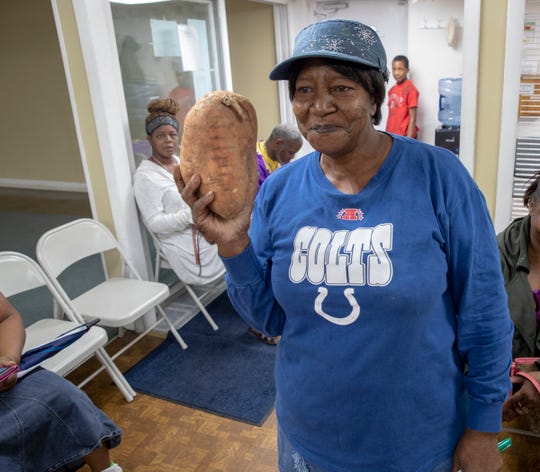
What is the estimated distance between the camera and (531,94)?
A: 2.54m

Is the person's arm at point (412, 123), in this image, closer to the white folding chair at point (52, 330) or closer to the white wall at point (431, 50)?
the white wall at point (431, 50)

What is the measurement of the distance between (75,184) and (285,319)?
6.47 meters

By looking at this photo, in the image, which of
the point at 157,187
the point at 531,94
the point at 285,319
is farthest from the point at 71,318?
the point at 531,94

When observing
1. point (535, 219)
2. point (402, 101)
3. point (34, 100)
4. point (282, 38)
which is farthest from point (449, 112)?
point (34, 100)

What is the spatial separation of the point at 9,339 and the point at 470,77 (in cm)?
249

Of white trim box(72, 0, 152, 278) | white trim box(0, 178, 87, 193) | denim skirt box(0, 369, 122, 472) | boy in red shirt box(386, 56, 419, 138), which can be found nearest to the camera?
denim skirt box(0, 369, 122, 472)

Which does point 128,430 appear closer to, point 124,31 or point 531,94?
point 124,31

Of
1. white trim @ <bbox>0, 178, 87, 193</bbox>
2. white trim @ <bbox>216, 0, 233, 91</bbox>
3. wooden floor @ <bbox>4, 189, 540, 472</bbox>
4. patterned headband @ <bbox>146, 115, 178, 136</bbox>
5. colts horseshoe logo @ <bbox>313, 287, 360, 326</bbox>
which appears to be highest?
white trim @ <bbox>216, 0, 233, 91</bbox>

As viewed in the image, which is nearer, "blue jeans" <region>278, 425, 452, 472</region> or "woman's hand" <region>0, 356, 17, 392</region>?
"blue jeans" <region>278, 425, 452, 472</region>

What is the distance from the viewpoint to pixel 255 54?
5.42 metres

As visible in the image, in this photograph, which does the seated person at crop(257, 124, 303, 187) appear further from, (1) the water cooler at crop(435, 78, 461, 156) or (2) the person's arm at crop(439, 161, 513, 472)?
(1) the water cooler at crop(435, 78, 461, 156)

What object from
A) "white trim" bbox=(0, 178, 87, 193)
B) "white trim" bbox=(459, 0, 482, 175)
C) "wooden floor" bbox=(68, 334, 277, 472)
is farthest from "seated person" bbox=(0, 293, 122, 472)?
"white trim" bbox=(0, 178, 87, 193)

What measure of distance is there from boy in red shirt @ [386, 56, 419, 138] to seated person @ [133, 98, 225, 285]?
300 cm

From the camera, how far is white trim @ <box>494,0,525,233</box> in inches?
94.6
